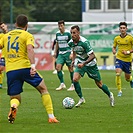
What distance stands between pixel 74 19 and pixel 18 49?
46.3 metres

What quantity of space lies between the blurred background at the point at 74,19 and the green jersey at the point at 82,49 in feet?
60.3

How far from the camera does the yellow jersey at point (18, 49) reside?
11.8m

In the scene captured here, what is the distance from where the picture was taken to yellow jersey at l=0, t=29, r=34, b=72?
11.8 metres

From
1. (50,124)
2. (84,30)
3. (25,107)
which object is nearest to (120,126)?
(50,124)

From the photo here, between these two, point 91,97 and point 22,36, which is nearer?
point 22,36

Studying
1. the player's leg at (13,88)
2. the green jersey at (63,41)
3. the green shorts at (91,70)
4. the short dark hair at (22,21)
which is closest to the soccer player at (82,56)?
the green shorts at (91,70)

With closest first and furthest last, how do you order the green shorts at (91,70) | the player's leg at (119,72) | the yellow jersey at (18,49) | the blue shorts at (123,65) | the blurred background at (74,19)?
the yellow jersey at (18,49)
the green shorts at (91,70)
the player's leg at (119,72)
the blue shorts at (123,65)
the blurred background at (74,19)

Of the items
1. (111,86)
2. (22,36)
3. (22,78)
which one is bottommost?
(111,86)

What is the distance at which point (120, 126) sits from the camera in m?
Result: 11.6

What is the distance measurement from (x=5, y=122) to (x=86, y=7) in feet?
123

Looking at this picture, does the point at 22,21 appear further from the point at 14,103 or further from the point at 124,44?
the point at 124,44

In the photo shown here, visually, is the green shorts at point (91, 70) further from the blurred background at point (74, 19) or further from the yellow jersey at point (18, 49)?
the blurred background at point (74, 19)

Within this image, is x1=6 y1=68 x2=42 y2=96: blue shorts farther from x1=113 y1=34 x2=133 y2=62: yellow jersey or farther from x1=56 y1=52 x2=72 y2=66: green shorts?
x1=56 y1=52 x2=72 y2=66: green shorts

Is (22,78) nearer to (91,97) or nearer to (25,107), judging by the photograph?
(25,107)
